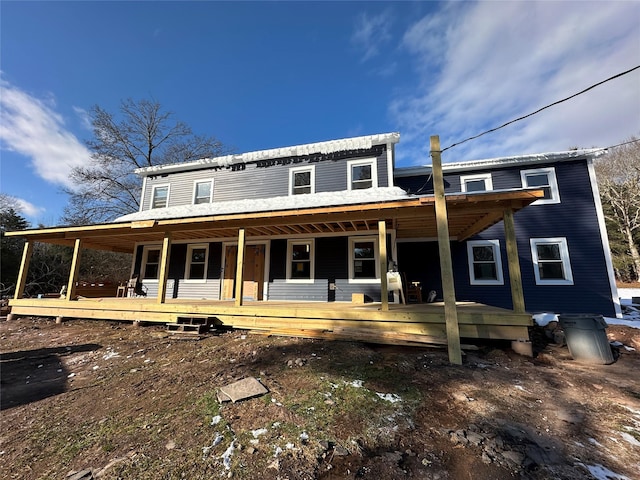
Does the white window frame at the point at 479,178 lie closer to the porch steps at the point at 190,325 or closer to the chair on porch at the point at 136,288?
the porch steps at the point at 190,325

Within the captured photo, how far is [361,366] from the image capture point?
4609 mm

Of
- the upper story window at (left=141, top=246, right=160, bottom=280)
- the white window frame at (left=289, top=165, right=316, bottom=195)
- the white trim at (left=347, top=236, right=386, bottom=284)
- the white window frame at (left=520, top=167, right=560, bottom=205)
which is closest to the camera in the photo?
the white trim at (left=347, top=236, right=386, bottom=284)

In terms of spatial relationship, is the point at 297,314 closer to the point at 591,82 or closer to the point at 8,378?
the point at 8,378

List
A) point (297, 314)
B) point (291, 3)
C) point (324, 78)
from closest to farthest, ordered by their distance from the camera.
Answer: point (297, 314) < point (291, 3) < point (324, 78)

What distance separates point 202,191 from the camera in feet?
38.2

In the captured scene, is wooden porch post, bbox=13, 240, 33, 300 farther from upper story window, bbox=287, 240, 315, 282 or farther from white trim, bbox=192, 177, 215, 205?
upper story window, bbox=287, 240, 315, 282

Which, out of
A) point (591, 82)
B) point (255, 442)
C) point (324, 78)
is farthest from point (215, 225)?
point (324, 78)

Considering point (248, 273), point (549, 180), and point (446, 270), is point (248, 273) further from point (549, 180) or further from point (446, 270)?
point (549, 180)

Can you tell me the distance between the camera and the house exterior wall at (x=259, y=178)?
999 centimetres

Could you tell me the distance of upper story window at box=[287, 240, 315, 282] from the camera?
9.51 metres

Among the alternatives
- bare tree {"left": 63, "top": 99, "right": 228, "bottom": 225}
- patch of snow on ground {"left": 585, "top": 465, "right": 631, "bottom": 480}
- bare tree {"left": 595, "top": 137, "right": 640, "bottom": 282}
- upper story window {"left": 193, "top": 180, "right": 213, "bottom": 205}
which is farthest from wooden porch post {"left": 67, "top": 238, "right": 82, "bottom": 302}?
bare tree {"left": 595, "top": 137, "right": 640, "bottom": 282}

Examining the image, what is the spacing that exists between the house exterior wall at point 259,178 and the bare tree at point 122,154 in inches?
413

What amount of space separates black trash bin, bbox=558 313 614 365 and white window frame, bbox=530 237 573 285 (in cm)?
480

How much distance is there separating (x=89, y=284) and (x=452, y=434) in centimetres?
1501
